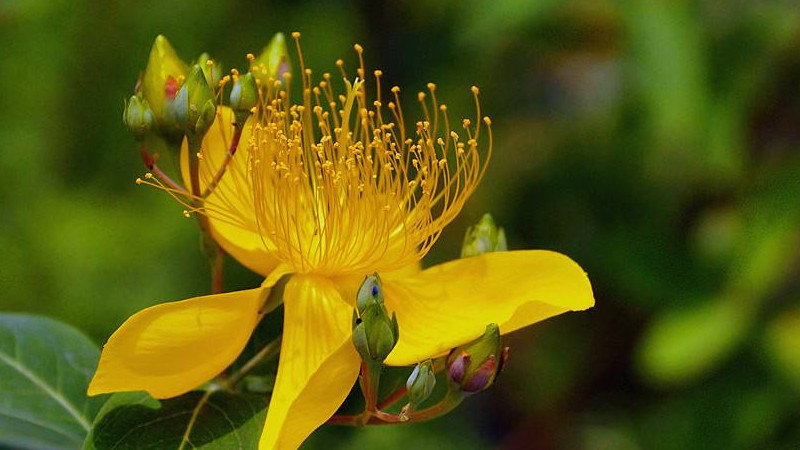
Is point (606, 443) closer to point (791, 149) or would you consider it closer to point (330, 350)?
point (791, 149)

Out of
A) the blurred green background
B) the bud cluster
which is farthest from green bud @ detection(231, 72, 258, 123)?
the blurred green background

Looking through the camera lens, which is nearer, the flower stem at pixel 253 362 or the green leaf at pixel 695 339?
the flower stem at pixel 253 362

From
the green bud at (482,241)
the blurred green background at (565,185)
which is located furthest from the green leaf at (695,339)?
the green bud at (482,241)

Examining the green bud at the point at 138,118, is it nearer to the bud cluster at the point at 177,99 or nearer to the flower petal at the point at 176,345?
the bud cluster at the point at 177,99

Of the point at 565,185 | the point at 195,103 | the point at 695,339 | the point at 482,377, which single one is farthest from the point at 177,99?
the point at 565,185

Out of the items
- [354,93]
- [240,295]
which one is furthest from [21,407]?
[354,93]

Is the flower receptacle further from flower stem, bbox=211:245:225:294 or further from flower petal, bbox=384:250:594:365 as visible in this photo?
flower stem, bbox=211:245:225:294
